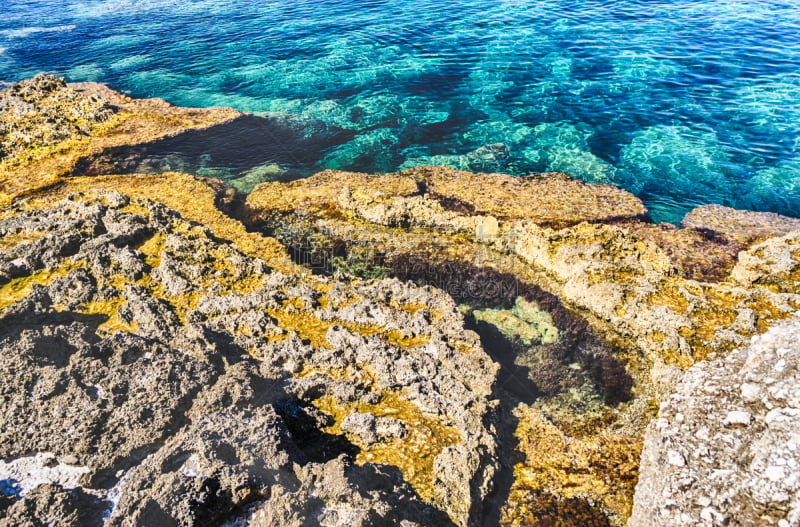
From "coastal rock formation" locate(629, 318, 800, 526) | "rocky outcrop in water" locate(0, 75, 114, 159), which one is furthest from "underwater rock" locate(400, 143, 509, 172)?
"rocky outcrop in water" locate(0, 75, 114, 159)

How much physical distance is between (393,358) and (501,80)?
16196 millimetres

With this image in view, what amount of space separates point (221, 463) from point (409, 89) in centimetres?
1704

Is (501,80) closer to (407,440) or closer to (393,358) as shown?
(393,358)

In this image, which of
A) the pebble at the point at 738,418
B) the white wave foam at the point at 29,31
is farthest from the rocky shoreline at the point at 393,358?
the white wave foam at the point at 29,31

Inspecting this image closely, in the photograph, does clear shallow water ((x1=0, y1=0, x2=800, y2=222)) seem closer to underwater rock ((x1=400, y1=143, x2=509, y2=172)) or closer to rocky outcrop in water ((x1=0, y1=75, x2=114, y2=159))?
underwater rock ((x1=400, y1=143, x2=509, y2=172))

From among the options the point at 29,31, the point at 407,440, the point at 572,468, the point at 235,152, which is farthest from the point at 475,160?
the point at 29,31

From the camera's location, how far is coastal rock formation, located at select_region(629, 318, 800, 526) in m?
4.08

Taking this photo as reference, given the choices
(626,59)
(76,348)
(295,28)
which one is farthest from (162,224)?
(295,28)

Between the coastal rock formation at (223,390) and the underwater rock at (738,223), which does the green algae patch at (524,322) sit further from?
the underwater rock at (738,223)

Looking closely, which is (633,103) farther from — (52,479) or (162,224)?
(52,479)

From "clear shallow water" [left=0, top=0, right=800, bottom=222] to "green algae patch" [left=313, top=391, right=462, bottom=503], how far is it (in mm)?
9239

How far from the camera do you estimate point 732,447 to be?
182 inches

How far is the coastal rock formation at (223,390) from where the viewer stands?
4184mm

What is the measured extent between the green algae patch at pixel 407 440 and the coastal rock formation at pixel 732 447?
230cm
